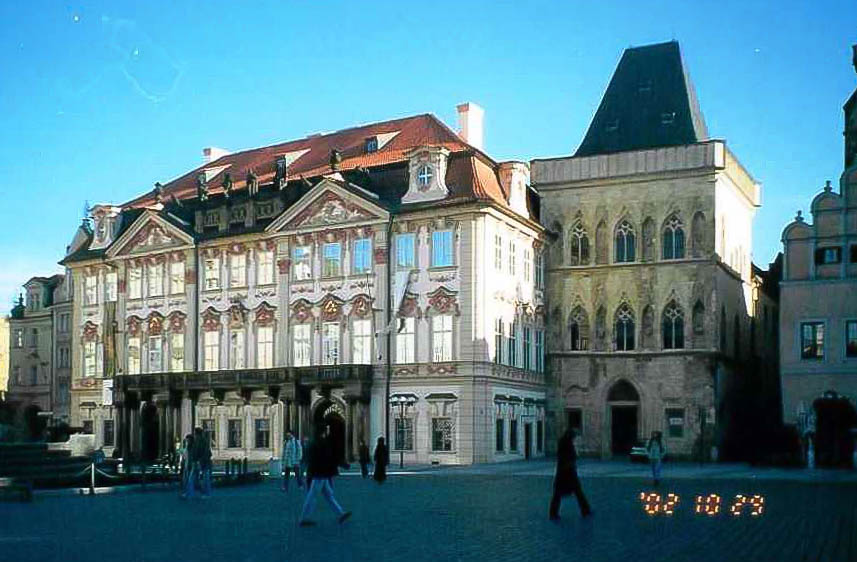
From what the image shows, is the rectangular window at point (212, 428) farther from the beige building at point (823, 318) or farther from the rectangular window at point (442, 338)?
the beige building at point (823, 318)

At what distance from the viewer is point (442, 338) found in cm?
5650

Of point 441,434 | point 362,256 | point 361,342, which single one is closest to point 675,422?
point 441,434

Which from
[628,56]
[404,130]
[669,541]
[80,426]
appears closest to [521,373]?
[404,130]

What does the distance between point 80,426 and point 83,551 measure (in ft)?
180

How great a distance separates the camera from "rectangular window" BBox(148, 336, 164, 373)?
67188mm

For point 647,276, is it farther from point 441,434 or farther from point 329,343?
point 329,343

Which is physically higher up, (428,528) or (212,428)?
(428,528)

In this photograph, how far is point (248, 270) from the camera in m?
63.8

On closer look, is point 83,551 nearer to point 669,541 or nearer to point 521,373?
point 669,541

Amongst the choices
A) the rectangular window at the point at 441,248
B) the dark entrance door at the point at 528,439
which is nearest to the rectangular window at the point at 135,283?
the rectangular window at the point at 441,248

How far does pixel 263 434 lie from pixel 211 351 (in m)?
5.90

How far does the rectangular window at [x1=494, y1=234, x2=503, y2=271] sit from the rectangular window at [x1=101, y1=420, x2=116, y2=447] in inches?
1006

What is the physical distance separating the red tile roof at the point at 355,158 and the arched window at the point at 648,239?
7329 millimetres

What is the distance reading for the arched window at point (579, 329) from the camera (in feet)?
203
